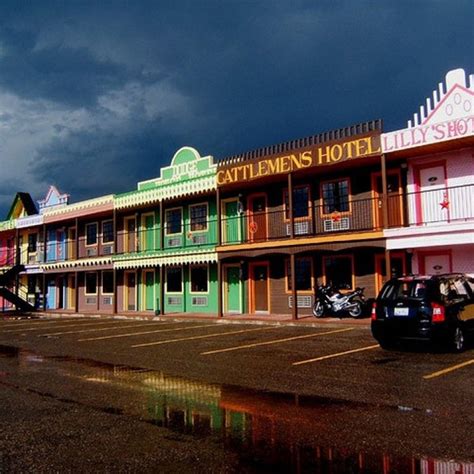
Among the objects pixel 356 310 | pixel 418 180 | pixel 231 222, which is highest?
pixel 418 180

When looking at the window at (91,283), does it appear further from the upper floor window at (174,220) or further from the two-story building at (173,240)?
the upper floor window at (174,220)

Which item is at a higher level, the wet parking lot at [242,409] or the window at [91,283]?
the window at [91,283]

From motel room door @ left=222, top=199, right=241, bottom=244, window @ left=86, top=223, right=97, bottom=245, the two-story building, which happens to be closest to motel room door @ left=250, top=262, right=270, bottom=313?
motel room door @ left=222, top=199, right=241, bottom=244

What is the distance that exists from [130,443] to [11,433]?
4.85 ft

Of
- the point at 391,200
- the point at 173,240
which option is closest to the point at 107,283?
the point at 173,240

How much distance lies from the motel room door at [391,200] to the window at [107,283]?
54.0 ft

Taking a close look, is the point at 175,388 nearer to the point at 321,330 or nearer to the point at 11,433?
the point at 11,433

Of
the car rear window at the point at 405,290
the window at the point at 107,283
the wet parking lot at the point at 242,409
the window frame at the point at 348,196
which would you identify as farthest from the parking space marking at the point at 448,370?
the window at the point at 107,283

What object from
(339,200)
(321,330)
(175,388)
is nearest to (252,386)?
(175,388)

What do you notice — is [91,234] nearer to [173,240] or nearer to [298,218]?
[173,240]

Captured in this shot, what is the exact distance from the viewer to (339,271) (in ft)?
66.2

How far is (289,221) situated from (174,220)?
7.23 meters

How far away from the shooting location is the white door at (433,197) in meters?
17.4

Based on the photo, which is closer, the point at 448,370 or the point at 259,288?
the point at 448,370
